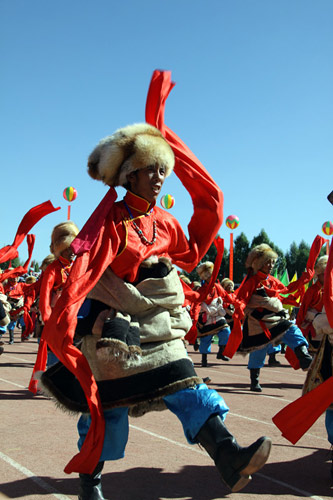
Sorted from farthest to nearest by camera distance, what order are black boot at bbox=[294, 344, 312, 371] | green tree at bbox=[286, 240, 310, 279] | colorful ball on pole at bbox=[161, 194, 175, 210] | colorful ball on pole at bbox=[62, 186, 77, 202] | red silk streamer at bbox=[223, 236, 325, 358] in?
green tree at bbox=[286, 240, 310, 279] < colorful ball on pole at bbox=[161, 194, 175, 210] < colorful ball on pole at bbox=[62, 186, 77, 202] < red silk streamer at bbox=[223, 236, 325, 358] < black boot at bbox=[294, 344, 312, 371]

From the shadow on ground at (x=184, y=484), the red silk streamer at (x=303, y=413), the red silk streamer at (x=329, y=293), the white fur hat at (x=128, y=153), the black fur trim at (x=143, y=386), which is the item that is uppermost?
the white fur hat at (x=128, y=153)

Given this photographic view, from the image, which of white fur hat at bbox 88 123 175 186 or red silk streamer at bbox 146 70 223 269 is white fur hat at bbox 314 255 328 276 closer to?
red silk streamer at bbox 146 70 223 269

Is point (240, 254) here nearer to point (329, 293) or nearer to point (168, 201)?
point (168, 201)

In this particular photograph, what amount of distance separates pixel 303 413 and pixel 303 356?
408 centimetres

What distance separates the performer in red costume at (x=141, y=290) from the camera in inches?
114

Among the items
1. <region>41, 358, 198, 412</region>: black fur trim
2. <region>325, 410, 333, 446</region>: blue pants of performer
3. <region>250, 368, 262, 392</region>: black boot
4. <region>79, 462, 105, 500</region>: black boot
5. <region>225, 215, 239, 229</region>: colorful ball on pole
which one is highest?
<region>225, 215, 239, 229</region>: colorful ball on pole

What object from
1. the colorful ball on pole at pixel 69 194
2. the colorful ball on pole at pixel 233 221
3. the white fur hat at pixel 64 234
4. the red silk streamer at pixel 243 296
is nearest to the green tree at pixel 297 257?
the colorful ball on pole at pixel 233 221

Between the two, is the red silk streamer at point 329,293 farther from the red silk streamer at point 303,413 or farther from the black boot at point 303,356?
the black boot at point 303,356

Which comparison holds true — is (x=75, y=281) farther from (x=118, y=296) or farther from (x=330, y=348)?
(x=330, y=348)

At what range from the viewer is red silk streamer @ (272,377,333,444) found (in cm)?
355

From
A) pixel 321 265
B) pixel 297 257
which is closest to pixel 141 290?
pixel 321 265

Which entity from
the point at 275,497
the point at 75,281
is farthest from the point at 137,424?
the point at 75,281

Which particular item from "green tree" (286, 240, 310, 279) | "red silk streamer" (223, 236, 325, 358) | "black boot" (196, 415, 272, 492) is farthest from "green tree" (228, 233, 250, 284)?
"black boot" (196, 415, 272, 492)

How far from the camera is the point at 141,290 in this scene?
10.8 ft
